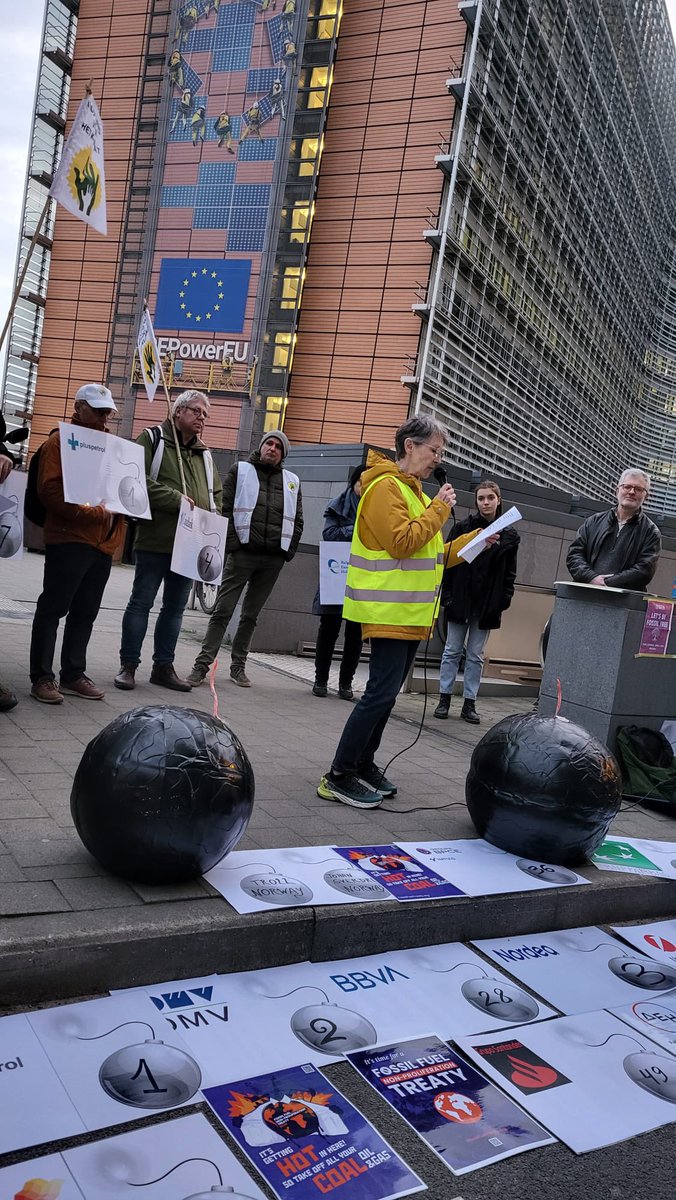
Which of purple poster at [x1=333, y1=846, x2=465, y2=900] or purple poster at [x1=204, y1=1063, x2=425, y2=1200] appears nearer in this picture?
purple poster at [x1=204, y1=1063, x2=425, y2=1200]

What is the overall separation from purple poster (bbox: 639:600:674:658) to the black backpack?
4403 mm

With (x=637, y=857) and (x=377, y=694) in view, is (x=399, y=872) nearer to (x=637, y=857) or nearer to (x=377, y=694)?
(x=377, y=694)

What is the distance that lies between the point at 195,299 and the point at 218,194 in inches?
175

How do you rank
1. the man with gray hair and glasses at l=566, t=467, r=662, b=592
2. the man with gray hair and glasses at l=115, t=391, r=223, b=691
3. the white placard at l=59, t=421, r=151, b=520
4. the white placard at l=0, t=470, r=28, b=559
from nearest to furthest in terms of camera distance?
the white placard at l=0, t=470, r=28, b=559 < the white placard at l=59, t=421, r=151, b=520 < the man with gray hair and glasses at l=115, t=391, r=223, b=691 < the man with gray hair and glasses at l=566, t=467, r=662, b=592

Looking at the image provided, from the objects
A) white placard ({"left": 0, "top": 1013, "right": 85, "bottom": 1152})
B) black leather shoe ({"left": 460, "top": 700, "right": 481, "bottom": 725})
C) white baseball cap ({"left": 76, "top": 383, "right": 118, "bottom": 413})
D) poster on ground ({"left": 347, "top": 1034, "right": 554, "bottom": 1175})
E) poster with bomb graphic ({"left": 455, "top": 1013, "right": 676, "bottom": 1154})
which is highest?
white baseball cap ({"left": 76, "top": 383, "right": 118, "bottom": 413})

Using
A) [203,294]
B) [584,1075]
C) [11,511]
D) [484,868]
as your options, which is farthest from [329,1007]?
[203,294]

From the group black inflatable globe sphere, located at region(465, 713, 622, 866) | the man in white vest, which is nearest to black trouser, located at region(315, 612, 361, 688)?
the man in white vest

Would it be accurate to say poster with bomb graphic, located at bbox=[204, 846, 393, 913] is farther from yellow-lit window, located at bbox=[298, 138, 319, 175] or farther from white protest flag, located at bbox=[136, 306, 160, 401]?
yellow-lit window, located at bbox=[298, 138, 319, 175]

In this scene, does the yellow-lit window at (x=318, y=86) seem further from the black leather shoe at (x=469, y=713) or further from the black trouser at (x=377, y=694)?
the black trouser at (x=377, y=694)

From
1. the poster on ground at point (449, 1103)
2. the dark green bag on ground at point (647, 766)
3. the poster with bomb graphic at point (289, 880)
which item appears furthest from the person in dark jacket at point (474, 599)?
the poster on ground at point (449, 1103)

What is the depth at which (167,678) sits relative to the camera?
7.00 m

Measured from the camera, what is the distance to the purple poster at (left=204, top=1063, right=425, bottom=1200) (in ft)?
6.81

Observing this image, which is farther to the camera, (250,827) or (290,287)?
(290,287)

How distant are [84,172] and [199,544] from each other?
263 cm
